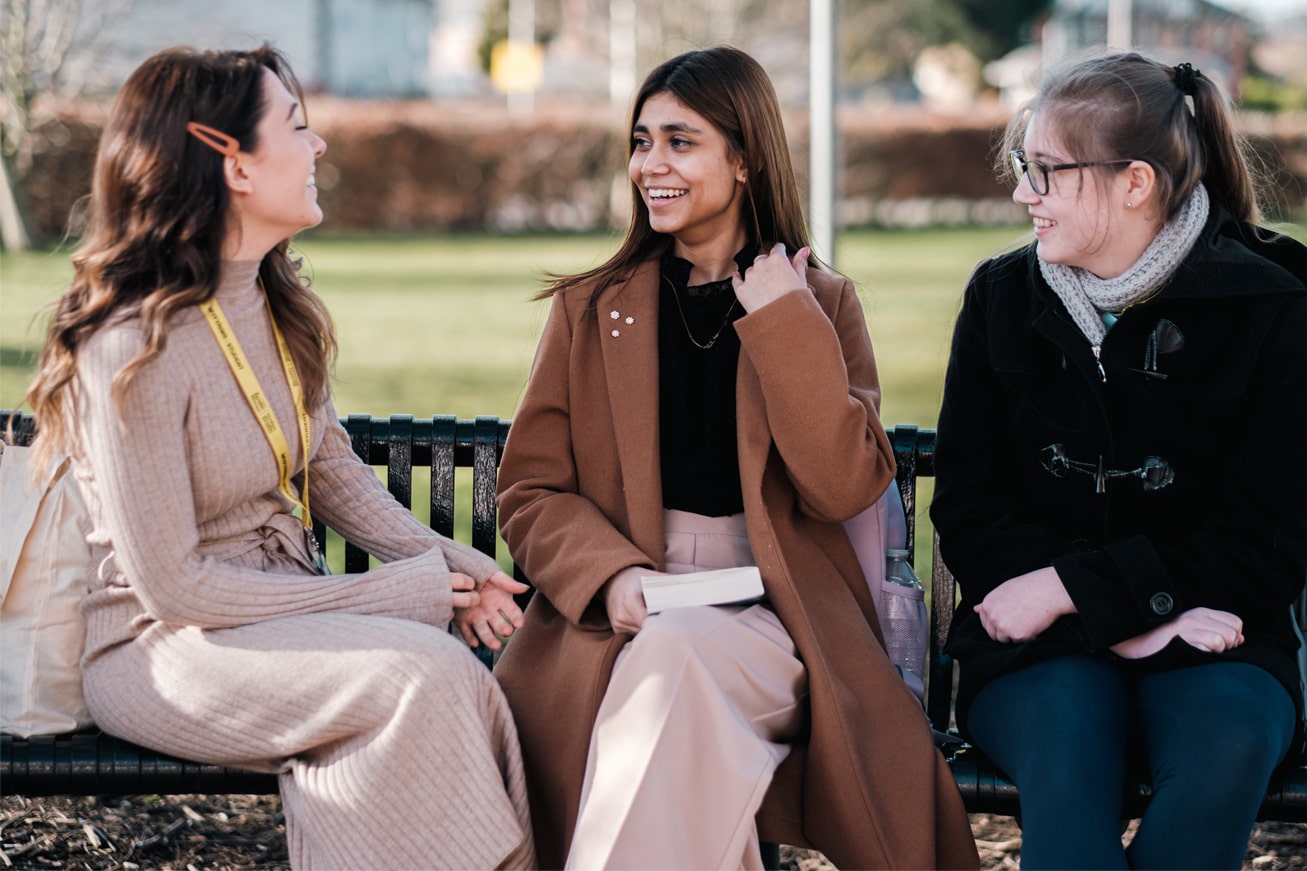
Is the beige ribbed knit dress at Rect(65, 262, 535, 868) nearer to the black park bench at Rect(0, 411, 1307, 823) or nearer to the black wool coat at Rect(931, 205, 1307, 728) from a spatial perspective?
the black park bench at Rect(0, 411, 1307, 823)

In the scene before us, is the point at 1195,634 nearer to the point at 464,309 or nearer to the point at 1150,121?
the point at 1150,121

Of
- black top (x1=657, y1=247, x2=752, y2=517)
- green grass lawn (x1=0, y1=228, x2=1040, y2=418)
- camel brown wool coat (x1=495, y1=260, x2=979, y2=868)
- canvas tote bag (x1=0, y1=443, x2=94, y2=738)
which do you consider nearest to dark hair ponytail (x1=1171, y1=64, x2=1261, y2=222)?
green grass lawn (x1=0, y1=228, x2=1040, y2=418)

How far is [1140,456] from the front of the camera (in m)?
3.43

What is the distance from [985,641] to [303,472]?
1.53 metres

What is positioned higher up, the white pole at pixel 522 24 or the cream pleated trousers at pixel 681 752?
the white pole at pixel 522 24

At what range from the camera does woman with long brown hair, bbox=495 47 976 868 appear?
10.0ft

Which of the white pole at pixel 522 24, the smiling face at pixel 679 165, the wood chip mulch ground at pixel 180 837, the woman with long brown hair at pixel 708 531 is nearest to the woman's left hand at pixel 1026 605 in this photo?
the woman with long brown hair at pixel 708 531

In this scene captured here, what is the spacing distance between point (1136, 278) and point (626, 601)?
4.23 feet

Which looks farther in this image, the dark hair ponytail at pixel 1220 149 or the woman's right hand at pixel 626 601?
the dark hair ponytail at pixel 1220 149

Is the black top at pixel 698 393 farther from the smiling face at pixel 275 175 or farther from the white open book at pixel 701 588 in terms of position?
the smiling face at pixel 275 175

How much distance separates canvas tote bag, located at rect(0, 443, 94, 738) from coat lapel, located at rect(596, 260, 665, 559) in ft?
3.85

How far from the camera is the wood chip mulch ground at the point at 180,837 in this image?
161 inches

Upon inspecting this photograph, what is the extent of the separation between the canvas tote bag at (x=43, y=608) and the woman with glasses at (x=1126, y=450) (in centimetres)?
188

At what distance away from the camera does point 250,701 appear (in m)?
3.12
